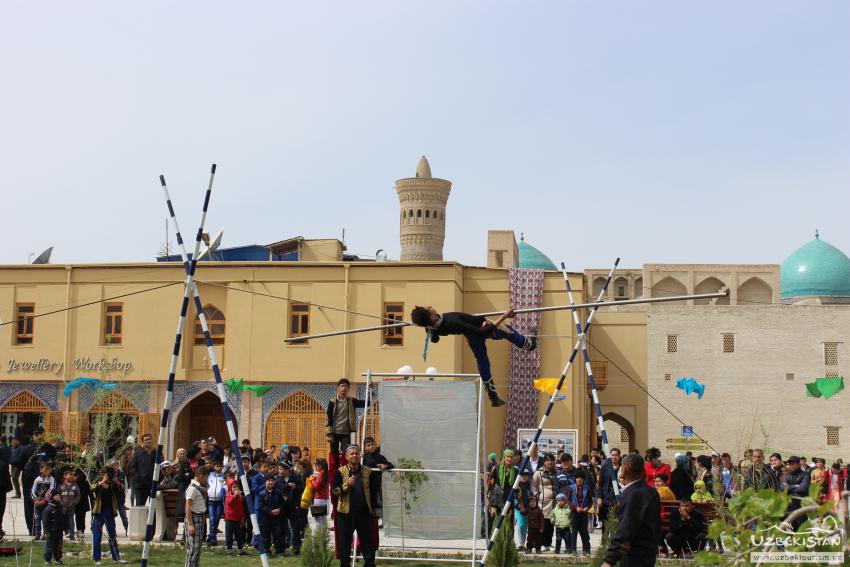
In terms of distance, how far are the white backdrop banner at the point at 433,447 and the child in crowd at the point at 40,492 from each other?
4924 mm

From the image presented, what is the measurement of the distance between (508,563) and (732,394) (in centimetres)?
3912

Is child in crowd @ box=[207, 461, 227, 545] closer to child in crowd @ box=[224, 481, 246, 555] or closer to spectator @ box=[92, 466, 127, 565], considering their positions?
child in crowd @ box=[224, 481, 246, 555]

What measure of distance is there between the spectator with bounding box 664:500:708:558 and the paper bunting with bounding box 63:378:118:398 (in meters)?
21.1

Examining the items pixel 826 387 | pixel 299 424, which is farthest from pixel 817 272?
pixel 299 424

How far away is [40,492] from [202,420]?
19605 millimetres

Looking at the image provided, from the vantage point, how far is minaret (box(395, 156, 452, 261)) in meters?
62.7

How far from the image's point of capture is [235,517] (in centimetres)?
1509

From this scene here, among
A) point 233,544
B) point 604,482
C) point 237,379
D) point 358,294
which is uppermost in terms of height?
point 358,294

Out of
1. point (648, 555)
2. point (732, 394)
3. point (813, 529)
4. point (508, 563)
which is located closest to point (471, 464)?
point (508, 563)

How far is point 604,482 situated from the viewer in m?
15.7

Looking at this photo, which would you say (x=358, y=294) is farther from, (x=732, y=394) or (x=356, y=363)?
(x=732, y=394)

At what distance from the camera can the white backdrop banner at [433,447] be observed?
1317 cm

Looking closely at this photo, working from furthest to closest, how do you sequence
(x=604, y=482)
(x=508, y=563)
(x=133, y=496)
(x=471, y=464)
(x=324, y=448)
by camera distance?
1. (x=324, y=448)
2. (x=133, y=496)
3. (x=604, y=482)
4. (x=471, y=464)
5. (x=508, y=563)

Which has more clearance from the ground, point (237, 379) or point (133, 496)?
point (237, 379)
